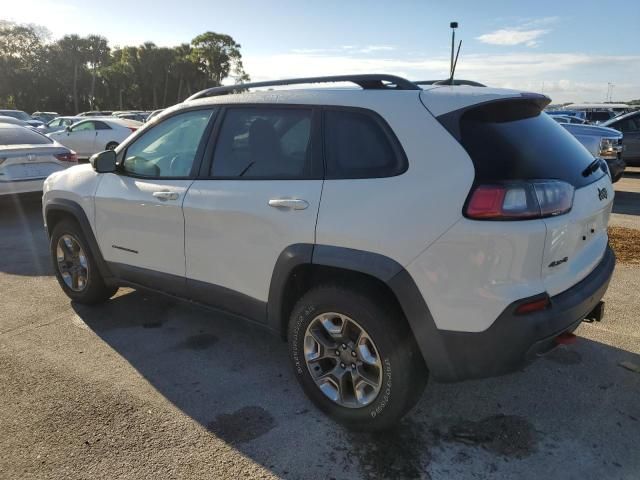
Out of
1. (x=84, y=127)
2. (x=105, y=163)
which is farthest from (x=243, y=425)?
(x=84, y=127)

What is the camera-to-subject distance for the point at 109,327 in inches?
166

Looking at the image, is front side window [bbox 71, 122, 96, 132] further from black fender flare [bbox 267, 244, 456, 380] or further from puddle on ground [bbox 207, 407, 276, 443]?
black fender flare [bbox 267, 244, 456, 380]

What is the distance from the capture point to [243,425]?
9.43ft

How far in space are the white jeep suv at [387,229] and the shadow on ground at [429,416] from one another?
219 mm

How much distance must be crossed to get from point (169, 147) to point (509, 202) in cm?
244

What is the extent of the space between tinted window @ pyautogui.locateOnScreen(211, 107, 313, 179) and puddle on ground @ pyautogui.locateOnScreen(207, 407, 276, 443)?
1353mm

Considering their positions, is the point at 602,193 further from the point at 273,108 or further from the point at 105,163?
the point at 105,163

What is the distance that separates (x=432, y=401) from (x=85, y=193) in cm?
309

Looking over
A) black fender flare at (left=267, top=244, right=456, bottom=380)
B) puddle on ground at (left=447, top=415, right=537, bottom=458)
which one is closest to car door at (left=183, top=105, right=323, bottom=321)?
black fender flare at (left=267, top=244, right=456, bottom=380)

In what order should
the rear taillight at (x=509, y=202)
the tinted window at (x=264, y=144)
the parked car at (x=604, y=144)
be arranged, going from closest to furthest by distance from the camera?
the rear taillight at (x=509, y=202)
the tinted window at (x=264, y=144)
the parked car at (x=604, y=144)

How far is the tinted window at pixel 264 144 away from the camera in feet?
9.73

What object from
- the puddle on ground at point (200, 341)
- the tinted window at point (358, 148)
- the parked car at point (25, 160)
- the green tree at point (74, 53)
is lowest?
the puddle on ground at point (200, 341)

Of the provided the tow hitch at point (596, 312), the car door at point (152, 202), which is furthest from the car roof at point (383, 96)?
the tow hitch at point (596, 312)

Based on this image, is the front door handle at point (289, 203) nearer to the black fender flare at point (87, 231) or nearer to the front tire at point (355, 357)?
the front tire at point (355, 357)
